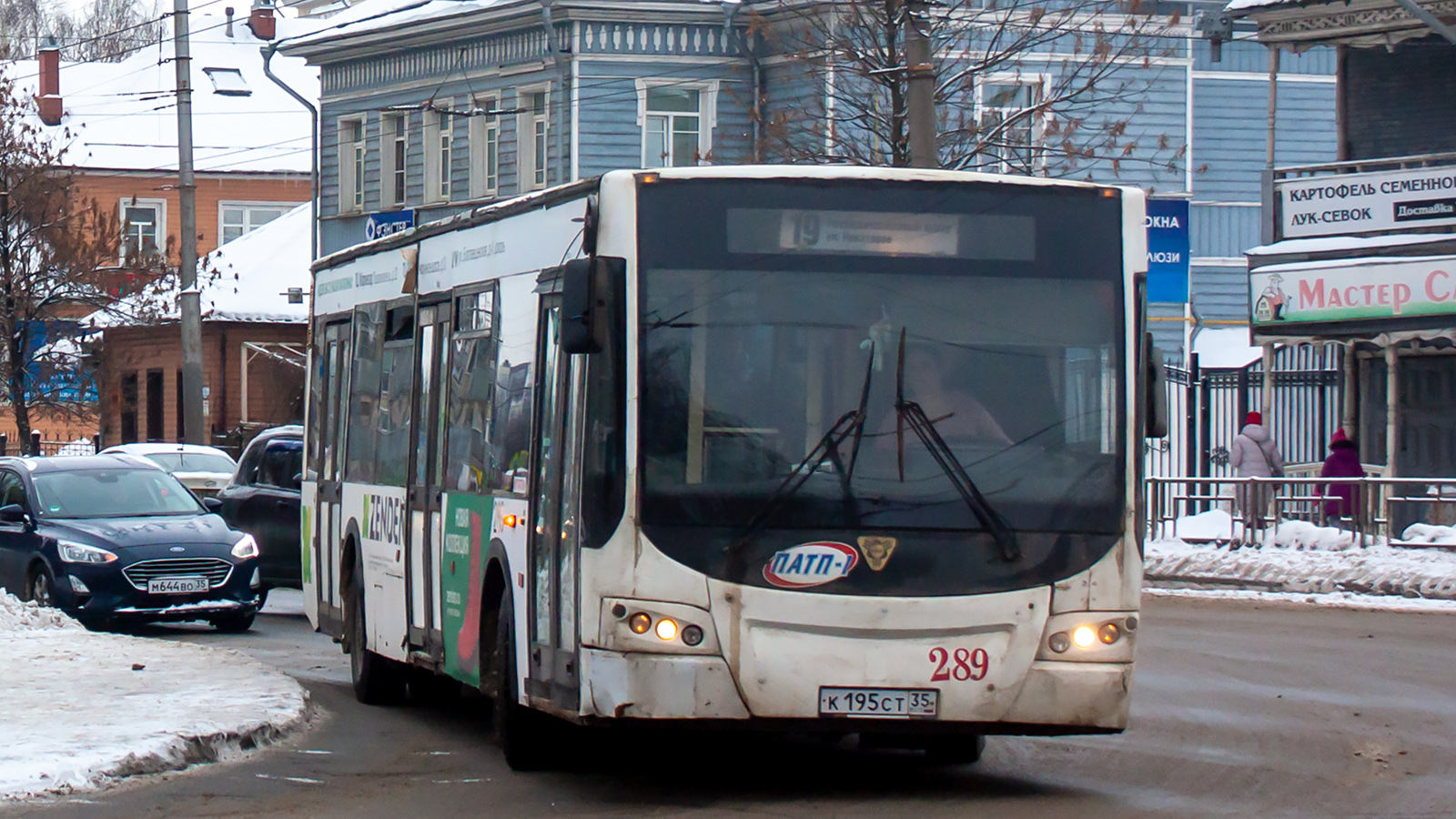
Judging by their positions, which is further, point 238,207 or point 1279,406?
point 238,207

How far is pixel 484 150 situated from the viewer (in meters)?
41.9

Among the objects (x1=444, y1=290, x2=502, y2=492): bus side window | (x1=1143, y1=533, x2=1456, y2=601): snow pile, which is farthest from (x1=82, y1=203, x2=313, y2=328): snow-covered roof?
(x1=444, y1=290, x2=502, y2=492): bus side window

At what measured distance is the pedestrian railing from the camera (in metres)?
22.3

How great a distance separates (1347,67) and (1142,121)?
10.6m

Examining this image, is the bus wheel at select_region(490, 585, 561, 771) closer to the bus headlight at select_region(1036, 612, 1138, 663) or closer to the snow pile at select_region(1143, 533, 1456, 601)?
the bus headlight at select_region(1036, 612, 1138, 663)

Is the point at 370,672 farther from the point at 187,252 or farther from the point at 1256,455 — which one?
the point at 187,252

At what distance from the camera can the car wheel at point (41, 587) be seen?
18609 mm

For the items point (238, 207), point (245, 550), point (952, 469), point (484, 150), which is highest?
point (238, 207)

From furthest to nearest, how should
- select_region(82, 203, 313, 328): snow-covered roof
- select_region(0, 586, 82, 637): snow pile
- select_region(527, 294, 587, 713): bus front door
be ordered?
select_region(82, 203, 313, 328): snow-covered roof, select_region(0, 586, 82, 637): snow pile, select_region(527, 294, 587, 713): bus front door

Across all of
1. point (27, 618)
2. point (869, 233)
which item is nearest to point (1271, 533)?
point (27, 618)

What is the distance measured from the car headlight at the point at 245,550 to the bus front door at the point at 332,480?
427cm

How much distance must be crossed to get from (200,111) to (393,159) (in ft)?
77.9

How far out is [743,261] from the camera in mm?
9250

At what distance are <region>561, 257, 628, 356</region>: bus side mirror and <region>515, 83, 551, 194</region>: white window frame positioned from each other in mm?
31419
